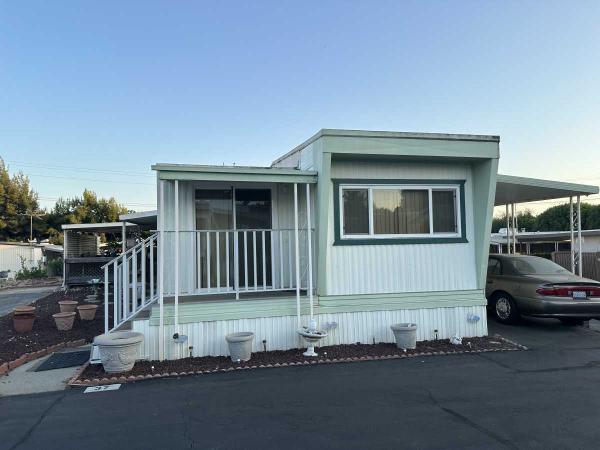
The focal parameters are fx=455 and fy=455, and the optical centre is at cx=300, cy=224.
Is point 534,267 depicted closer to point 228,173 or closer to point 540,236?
point 228,173

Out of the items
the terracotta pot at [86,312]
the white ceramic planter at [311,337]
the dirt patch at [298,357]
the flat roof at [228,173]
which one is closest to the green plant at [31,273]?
the terracotta pot at [86,312]

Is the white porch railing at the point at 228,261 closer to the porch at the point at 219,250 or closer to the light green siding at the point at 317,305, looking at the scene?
the porch at the point at 219,250

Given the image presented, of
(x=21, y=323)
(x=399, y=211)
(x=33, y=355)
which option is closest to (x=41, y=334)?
(x=21, y=323)

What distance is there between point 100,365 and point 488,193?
6589 mm

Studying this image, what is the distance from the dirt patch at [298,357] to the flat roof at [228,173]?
263 centimetres

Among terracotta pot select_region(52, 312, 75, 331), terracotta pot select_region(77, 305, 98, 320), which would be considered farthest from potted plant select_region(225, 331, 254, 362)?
terracotta pot select_region(77, 305, 98, 320)

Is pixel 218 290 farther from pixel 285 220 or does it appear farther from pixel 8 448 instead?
pixel 8 448

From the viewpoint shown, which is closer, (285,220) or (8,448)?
(8,448)

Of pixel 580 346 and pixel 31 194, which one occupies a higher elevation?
pixel 31 194

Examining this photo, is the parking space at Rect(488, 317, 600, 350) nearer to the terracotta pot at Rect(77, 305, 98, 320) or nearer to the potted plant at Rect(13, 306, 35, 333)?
the terracotta pot at Rect(77, 305, 98, 320)

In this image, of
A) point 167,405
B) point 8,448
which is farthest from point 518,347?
point 8,448

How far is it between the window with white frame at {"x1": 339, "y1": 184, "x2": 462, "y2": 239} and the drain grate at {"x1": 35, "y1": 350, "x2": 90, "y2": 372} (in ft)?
14.8

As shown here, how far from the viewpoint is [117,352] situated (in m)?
5.91

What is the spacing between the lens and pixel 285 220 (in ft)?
26.9
